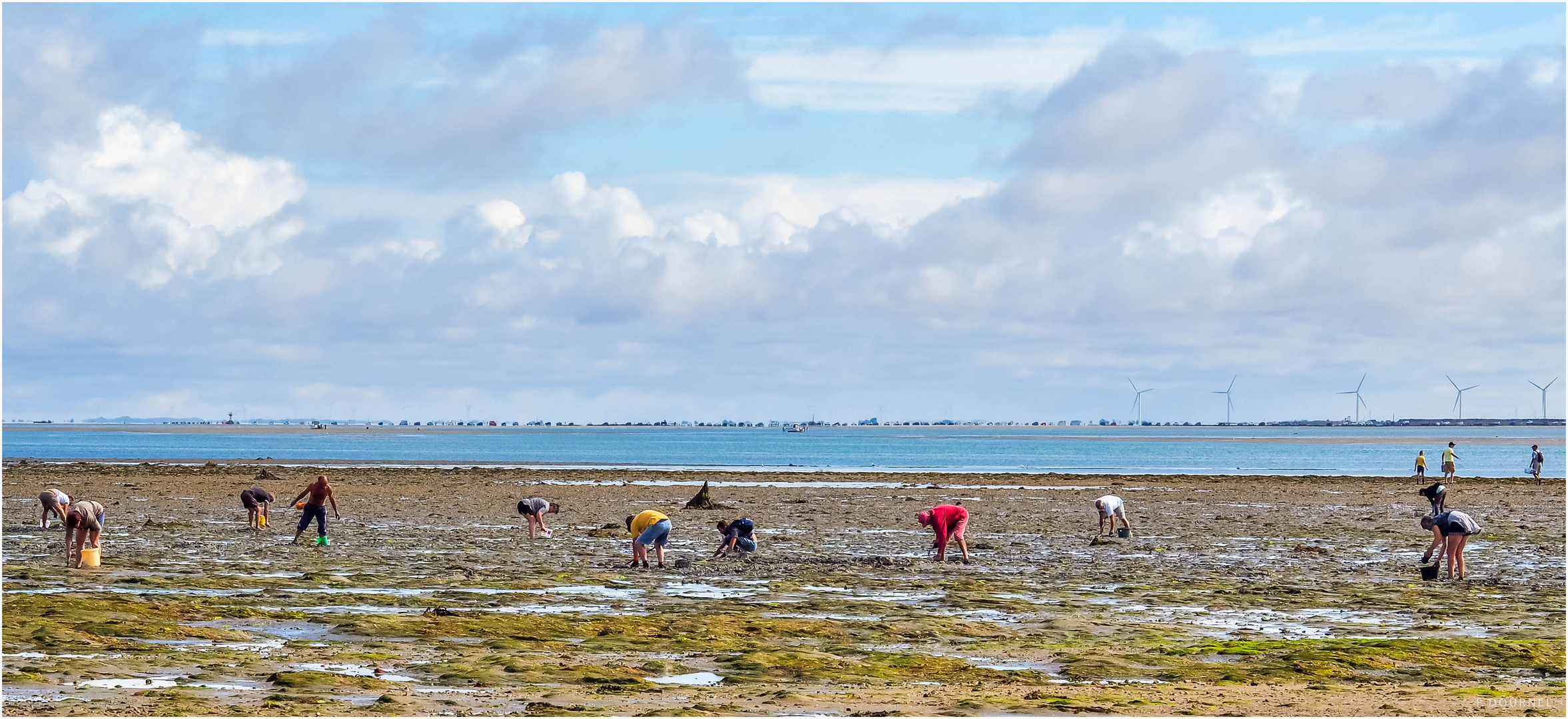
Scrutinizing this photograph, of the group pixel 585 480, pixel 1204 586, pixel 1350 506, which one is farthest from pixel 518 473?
pixel 1204 586

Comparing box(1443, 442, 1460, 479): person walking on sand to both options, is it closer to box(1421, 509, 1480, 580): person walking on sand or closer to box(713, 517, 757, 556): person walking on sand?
box(1421, 509, 1480, 580): person walking on sand

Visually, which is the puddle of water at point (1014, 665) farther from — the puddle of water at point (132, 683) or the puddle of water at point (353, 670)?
the puddle of water at point (132, 683)

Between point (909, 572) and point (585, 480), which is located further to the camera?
point (585, 480)

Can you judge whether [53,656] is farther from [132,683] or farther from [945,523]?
[945,523]

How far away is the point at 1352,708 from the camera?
38.8ft

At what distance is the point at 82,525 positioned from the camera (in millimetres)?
21297

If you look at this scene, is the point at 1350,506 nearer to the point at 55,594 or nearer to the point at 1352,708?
the point at 1352,708

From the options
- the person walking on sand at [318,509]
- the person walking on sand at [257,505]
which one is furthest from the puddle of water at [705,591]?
the person walking on sand at [257,505]

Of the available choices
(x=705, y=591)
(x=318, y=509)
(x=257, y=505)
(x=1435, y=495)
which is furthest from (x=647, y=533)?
(x=1435, y=495)

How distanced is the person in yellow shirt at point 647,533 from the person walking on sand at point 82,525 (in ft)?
26.4

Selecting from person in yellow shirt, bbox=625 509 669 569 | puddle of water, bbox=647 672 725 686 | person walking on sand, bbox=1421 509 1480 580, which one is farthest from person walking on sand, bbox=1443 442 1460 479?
puddle of water, bbox=647 672 725 686

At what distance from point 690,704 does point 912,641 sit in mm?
4252

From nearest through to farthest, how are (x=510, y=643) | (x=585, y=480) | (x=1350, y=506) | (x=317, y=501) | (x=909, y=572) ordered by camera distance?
(x=510, y=643), (x=909, y=572), (x=317, y=501), (x=1350, y=506), (x=585, y=480)

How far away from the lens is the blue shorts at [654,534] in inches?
893
